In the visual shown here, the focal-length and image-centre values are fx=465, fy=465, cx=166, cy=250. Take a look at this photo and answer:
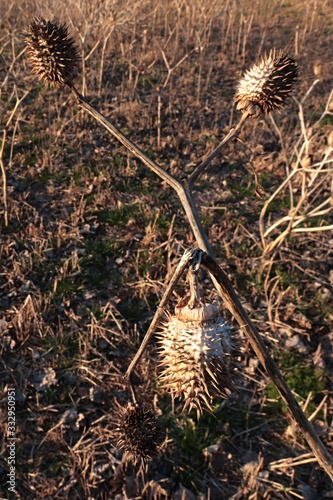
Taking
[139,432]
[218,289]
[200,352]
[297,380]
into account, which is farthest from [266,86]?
[297,380]

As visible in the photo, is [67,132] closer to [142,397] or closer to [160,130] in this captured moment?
[160,130]

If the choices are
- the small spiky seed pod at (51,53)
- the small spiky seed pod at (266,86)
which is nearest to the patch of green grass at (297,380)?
the small spiky seed pod at (266,86)

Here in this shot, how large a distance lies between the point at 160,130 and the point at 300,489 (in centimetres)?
406

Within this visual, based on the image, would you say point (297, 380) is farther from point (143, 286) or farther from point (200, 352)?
point (200, 352)

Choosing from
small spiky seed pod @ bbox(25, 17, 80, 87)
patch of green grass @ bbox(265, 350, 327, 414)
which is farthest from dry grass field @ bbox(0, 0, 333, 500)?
small spiky seed pod @ bbox(25, 17, 80, 87)

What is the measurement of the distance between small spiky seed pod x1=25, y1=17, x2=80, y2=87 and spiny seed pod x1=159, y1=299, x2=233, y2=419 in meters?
0.66

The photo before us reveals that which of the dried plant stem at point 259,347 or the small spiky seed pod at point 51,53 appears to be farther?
the small spiky seed pod at point 51,53

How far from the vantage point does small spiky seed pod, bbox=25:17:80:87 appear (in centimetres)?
123

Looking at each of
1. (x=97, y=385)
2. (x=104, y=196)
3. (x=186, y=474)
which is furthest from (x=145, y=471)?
(x=104, y=196)

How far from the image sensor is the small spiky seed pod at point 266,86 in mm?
1132

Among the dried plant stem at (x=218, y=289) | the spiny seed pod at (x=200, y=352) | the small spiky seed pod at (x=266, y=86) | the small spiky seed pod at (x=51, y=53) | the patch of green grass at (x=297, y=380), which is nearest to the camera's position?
the dried plant stem at (x=218, y=289)

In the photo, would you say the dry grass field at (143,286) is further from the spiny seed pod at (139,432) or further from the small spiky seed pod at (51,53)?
the small spiky seed pod at (51,53)

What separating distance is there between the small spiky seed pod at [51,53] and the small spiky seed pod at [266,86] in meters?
0.44

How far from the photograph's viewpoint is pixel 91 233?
13.1ft
